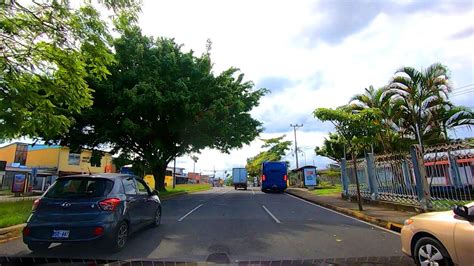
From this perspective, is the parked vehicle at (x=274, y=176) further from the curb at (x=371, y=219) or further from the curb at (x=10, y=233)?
the curb at (x=10, y=233)

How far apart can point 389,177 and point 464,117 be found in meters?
5.46

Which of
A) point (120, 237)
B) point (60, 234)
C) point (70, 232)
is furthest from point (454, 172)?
point (60, 234)

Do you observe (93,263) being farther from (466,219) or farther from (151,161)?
(151,161)

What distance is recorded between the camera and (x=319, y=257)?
6207 millimetres

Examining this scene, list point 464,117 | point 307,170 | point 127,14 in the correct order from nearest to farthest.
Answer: point 127,14, point 464,117, point 307,170

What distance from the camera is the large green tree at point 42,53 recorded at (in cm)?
888

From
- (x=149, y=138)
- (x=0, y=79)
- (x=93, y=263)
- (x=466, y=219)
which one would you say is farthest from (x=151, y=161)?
(x=466, y=219)

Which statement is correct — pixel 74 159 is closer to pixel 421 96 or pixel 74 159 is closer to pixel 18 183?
pixel 18 183

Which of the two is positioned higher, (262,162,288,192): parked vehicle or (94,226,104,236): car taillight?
(262,162,288,192): parked vehicle

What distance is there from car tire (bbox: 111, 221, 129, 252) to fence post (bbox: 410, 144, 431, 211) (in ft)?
31.9

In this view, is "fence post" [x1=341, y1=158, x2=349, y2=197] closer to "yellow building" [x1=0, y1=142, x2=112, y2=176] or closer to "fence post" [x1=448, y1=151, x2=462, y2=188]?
"fence post" [x1=448, y1=151, x2=462, y2=188]

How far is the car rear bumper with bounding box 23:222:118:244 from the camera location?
6398 millimetres

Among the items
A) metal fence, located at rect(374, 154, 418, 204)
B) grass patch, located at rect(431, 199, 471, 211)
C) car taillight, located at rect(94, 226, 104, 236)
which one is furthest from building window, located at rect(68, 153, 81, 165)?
grass patch, located at rect(431, 199, 471, 211)

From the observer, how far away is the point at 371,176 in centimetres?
1612
